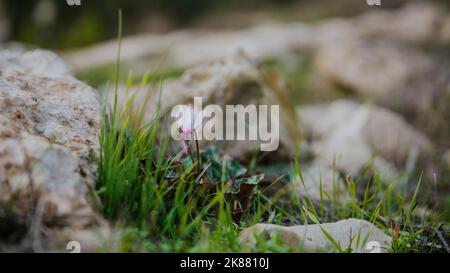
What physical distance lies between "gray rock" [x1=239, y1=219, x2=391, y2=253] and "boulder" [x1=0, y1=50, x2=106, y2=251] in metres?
0.55

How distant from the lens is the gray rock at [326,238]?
1.67m

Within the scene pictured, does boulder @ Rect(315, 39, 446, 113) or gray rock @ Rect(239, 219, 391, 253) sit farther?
boulder @ Rect(315, 39, 446, 113)

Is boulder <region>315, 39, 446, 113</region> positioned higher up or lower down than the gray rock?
higher up

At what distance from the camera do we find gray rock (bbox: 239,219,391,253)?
1.67 m

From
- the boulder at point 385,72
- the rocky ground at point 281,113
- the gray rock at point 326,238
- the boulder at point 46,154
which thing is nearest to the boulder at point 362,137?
the rocky ground at point 281,113

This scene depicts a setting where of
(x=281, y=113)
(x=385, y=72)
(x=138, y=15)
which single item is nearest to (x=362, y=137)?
(x=281, y=113)

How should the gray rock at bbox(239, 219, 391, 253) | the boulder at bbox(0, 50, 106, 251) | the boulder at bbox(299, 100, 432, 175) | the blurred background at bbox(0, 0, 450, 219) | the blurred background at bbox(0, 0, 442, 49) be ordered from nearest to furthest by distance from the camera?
the boulder at bbox(0, 50, 106, 251) < the gray rock at bbox(239, 219, 391, 253) < the boulder at bbox(299, 100, 432, 175) < the blurred background at bbox(0, 0, 450, 219) < the blurred background at bbox(0, 0, 442, 49)

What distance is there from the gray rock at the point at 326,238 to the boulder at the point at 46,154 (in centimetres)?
55

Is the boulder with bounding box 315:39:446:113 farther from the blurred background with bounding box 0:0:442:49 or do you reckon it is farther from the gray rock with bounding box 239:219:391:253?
the blurred background with bounding box 0:0:442:49

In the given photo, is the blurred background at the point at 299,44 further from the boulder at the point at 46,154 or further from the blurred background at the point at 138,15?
the boulder at the point at 46,154

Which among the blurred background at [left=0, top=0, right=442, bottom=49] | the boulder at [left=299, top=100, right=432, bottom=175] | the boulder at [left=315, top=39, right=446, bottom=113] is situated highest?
the blurred background at [left=0, top=0, right=442, bottom=49]

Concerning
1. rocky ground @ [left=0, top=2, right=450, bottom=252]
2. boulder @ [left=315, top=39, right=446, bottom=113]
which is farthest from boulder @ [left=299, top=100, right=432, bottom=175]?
boulder @ [left=315, top=39, right=446, bottom=113]

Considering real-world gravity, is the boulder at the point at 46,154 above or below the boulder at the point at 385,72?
below

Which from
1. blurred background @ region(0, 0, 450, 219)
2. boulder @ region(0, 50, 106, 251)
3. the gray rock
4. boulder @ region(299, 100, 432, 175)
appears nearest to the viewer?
boulder @ region(0, 50, 106, 251)
